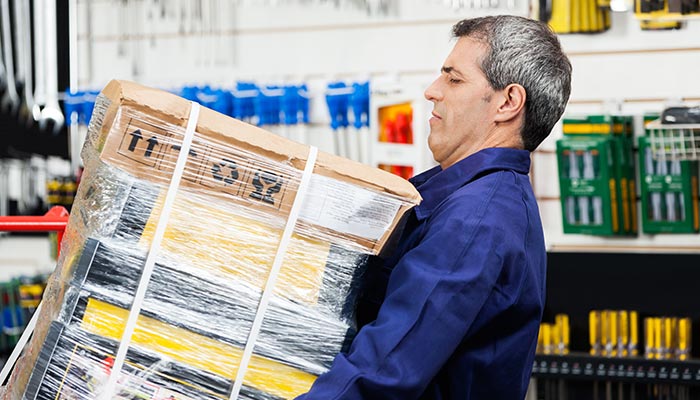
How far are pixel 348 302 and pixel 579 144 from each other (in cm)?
251

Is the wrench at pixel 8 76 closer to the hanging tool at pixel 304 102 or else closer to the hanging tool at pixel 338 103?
the hanging tool at pixel 304 102

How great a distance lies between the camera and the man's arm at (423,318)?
150cm

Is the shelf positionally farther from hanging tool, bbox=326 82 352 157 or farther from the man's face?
the man's face

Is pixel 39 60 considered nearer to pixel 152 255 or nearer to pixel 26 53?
pixel 26 53

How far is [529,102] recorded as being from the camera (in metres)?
1.78

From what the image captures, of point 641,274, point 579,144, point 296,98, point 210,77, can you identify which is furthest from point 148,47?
point 641,274

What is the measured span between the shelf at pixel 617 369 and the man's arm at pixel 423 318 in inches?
94.3

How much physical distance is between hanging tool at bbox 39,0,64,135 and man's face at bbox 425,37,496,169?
11.9 ft

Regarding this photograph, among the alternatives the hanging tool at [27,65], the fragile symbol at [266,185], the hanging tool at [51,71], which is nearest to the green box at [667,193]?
the fragile symbol at [266,185]

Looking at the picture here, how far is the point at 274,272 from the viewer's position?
1.56 metres

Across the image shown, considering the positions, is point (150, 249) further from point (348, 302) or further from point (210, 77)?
point (210, 77)

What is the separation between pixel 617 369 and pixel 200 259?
262 centimetres

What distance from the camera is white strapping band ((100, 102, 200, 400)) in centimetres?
150

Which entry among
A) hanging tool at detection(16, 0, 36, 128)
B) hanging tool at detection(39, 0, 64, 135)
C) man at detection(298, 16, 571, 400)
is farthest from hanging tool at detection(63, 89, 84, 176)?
man at detection(298, 16, 571, 400)
